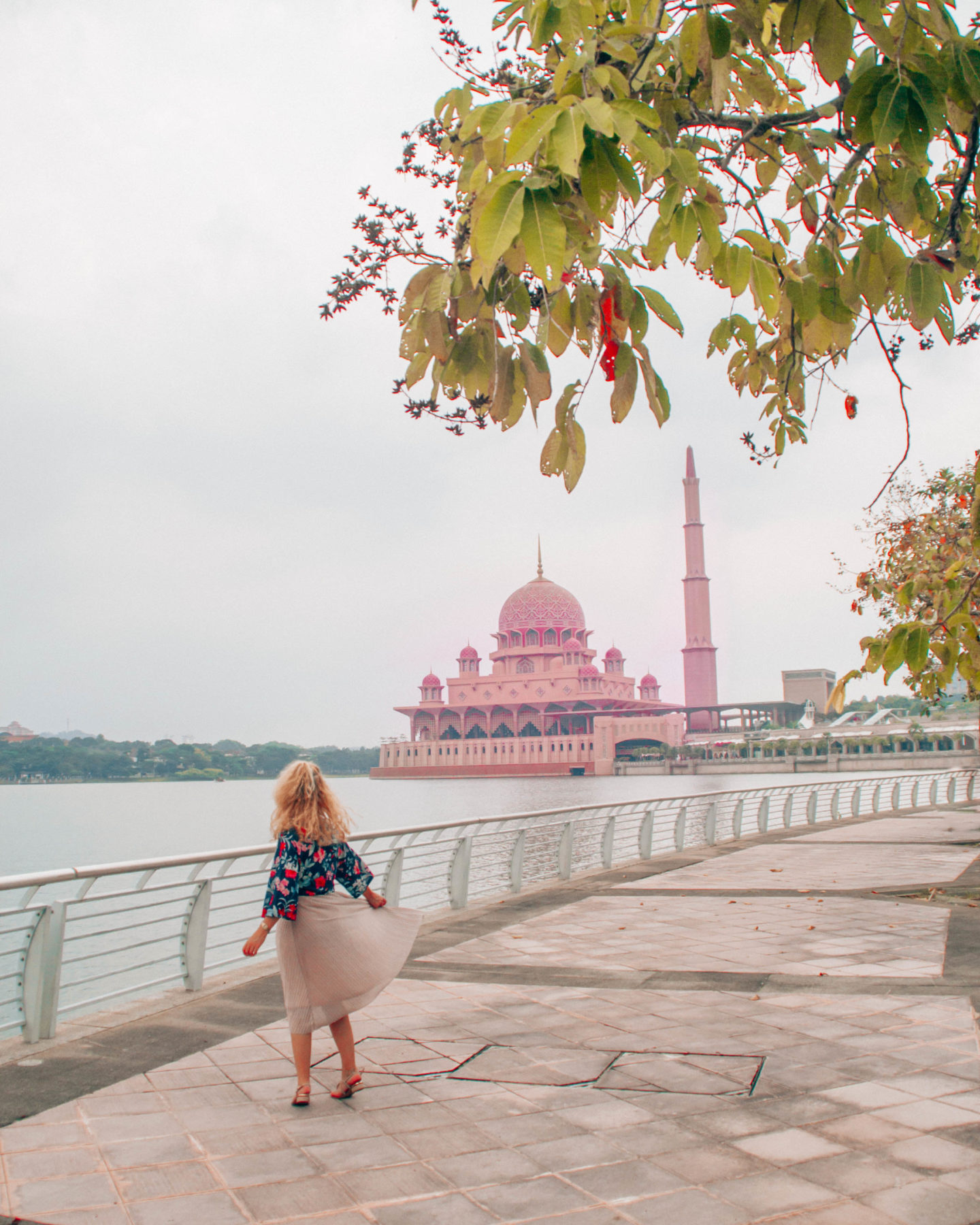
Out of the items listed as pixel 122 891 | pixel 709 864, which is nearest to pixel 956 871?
pixel 709 864

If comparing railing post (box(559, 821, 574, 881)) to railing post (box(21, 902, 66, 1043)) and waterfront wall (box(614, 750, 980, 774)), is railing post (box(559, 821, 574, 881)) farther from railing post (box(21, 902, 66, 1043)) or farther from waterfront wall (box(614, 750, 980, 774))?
waterfront wall (box(614, 750, 980, 774))

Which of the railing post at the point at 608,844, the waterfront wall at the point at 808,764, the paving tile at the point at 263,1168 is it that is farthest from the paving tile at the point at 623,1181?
the waterfront wall at the point at 808,764

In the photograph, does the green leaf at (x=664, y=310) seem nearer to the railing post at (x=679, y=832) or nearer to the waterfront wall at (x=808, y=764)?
the railing post at (x=679, y=832)

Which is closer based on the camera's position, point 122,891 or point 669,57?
point 669,57

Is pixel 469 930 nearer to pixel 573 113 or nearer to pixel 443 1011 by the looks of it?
pixel 443 1011

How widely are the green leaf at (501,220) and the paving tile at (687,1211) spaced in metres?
2.94

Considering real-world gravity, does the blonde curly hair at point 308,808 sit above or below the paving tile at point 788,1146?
above

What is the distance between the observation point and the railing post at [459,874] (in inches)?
404

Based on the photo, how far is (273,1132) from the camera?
4105 millimetres

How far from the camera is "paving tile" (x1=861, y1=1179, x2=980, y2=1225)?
3209 mm

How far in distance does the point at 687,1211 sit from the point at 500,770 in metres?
93.8

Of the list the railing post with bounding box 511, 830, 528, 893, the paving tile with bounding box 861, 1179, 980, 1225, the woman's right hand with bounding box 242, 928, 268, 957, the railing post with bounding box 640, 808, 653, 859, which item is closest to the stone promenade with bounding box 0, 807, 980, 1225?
the paving tile with bounding box 861, 1179, 980, 1225

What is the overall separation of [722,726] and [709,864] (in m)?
94.3

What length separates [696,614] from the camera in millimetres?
95125
